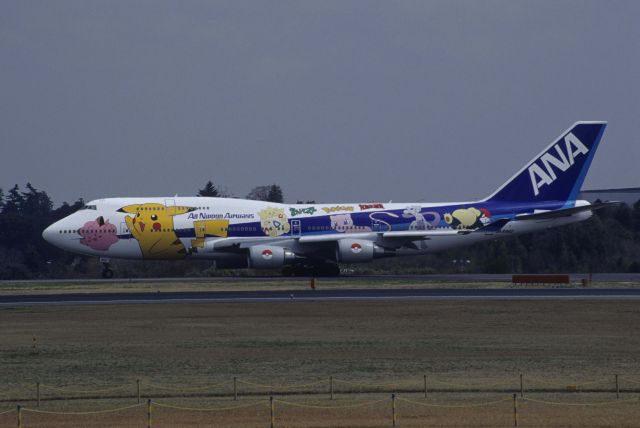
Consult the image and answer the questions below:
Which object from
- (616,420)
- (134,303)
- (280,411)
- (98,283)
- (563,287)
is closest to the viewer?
(616,420)

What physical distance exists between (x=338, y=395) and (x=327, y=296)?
77.8 feet

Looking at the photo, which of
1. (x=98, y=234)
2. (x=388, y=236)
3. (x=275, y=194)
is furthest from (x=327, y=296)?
(x=275, y=194)

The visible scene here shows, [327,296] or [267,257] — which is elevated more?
[267,257]

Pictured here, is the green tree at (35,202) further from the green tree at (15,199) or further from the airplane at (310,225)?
the airplane at (310,225)

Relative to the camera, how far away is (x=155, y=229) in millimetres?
61281

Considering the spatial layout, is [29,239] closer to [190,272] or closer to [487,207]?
[190,272]

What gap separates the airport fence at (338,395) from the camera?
869 inches

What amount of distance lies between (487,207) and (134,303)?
2499 centimetres

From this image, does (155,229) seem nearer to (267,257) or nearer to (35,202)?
(267,257)

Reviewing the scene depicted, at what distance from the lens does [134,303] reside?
1786 inches

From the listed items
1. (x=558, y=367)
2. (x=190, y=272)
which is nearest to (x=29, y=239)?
(x=190, y=272)

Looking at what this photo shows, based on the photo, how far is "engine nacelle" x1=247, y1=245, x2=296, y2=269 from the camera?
197 feet

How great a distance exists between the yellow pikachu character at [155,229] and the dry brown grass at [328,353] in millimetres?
17445

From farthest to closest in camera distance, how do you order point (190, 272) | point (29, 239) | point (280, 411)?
point (29, 239)
point (190, 272)
point (280, 411)
